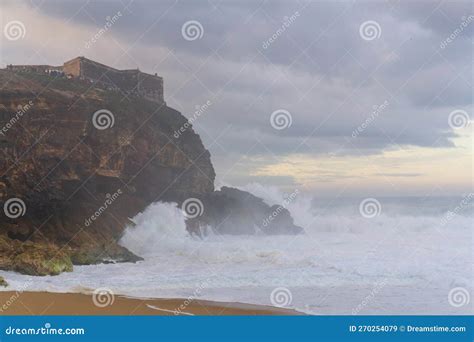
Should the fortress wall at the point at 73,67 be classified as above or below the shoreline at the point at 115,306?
above

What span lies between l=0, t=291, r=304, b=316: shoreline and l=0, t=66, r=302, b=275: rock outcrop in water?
6.47 ft

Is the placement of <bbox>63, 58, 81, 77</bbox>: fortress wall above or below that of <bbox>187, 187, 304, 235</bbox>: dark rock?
below

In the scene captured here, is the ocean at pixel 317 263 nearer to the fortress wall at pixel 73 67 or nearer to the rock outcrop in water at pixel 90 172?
the rock outcrop in water at pixel 90 172

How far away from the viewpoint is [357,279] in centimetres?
919

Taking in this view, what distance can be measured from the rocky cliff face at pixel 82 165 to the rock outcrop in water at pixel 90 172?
0.8 inches

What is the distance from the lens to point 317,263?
32.9 feet

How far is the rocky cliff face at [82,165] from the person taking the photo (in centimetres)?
1151

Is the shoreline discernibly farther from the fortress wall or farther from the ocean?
the fortress wall

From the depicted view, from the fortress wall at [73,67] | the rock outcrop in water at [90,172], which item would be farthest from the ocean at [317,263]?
the fortress wall at [73,67]

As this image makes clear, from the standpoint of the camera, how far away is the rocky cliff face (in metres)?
11.5

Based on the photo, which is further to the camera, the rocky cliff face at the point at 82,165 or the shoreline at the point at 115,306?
the rocky cliff face at the point at 82,165

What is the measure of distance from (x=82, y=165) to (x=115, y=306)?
5.13 meters

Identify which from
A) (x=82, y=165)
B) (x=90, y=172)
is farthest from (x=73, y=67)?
(x=90, y=172)

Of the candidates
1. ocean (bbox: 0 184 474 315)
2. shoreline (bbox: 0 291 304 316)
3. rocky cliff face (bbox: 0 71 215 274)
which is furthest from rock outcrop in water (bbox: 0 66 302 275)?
shoreline (bbox: 0 291 304 316)
